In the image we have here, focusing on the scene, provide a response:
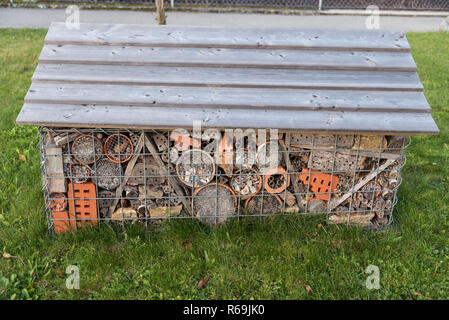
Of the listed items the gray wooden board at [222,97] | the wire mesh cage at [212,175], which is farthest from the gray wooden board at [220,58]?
the wire mesh cage at [212,175]

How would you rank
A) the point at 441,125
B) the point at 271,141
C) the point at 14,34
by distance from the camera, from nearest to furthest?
the point at 271,141 < the point at 441,125 < the point at 14,34

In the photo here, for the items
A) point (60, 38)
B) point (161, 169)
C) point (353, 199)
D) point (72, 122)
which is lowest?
point (353, 199)

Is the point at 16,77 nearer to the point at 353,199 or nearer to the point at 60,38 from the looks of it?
the point at 60,38

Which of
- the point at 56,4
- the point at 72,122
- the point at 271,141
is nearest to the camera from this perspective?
the point at 72,122

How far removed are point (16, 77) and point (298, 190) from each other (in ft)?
17.3

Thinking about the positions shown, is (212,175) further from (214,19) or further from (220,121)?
(214,19)

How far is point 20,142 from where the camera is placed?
5.64 m

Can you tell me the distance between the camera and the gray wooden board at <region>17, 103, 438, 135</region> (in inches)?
146

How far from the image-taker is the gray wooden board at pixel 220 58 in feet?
13.2

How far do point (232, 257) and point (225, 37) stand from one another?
1840 mm

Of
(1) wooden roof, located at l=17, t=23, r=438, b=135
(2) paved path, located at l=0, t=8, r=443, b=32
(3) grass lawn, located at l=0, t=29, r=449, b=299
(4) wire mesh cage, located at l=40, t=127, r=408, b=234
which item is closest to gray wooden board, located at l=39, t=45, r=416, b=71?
(1) wooden roof, located at l=17, t=23, r=438, b=135

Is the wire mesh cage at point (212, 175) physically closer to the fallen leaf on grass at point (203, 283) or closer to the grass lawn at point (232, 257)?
the grass lawn at point (232, 257)

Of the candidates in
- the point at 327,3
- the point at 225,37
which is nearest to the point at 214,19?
the point at 327,3

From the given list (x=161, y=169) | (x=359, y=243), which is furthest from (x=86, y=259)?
(x=359, y=243)
